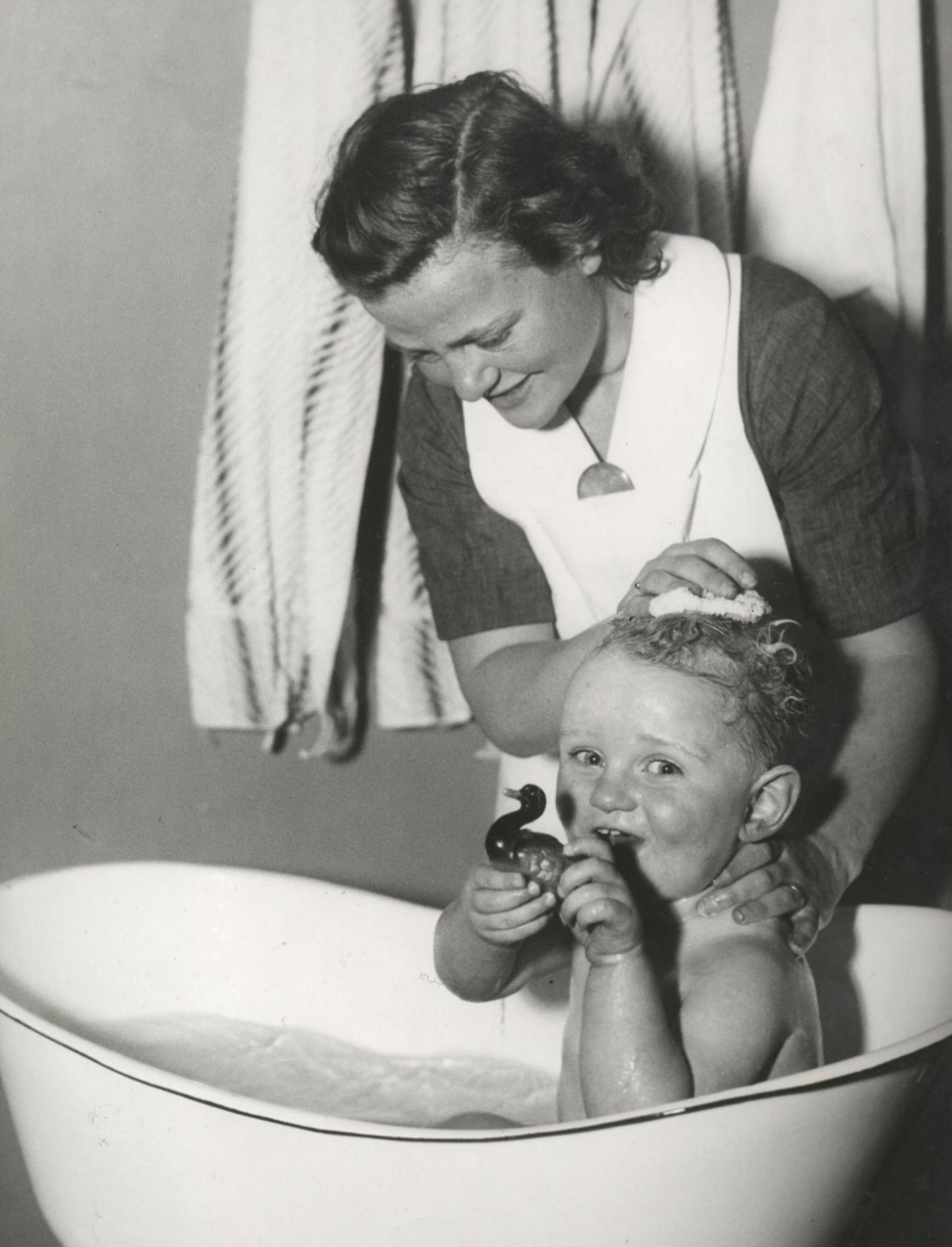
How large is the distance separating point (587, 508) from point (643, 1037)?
1.90 feet

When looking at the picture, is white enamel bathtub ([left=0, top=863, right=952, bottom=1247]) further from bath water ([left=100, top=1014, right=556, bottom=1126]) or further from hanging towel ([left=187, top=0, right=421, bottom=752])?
hanging towel ([left=187, top=0, right=421, bottom=752])

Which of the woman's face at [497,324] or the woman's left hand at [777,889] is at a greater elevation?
the woman's face at [497,324]

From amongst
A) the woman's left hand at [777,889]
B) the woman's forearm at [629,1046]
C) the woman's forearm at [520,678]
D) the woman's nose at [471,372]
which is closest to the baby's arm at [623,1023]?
the woman's forearm at [629,1046]

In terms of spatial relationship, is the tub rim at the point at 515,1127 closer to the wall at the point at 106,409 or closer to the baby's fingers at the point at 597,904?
the baby's fingers at the point at 597,904

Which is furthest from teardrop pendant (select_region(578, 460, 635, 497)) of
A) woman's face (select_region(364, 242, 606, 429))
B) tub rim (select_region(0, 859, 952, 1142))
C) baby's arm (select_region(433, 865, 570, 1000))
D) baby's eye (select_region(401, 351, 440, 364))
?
tub rim (select_region(0, 859, 952, 1142))

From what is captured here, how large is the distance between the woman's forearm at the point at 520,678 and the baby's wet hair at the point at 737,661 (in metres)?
0.12

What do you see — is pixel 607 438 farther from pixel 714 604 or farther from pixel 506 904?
pixel 506 904

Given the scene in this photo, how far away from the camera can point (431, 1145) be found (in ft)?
2.88

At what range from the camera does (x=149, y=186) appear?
1.46 meters

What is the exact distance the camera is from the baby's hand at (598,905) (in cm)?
90

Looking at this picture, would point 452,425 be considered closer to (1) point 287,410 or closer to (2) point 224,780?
(1) point 287,410

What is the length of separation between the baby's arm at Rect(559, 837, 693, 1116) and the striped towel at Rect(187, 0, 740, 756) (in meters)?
0.71

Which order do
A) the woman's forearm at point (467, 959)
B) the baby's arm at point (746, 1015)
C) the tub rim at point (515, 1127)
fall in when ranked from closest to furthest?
the tub rim at point (515, 1127)
the baby's arm at point (746, 1015)
the woman's forearm at point (467, 959)

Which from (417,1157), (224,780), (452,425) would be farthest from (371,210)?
(224,780)
